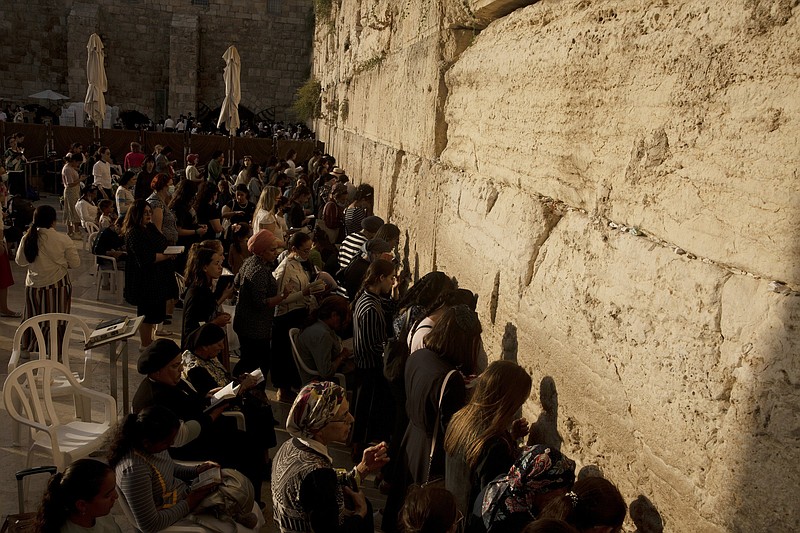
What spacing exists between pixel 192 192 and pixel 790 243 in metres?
7.77

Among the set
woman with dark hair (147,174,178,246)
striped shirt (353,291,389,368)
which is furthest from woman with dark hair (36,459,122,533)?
woman with dark hair (147,174,178,246)

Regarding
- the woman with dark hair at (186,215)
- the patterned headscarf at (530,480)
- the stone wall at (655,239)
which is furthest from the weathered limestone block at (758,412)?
the woman with dark hair at (186,215)

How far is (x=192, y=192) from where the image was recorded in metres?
8.84

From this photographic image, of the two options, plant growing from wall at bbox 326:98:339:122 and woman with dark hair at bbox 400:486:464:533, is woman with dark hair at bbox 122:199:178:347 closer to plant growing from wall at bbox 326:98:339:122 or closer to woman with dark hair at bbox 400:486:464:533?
woman with dark hair at bbox 400:486:464:533

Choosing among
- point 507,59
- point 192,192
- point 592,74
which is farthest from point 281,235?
point 592,74

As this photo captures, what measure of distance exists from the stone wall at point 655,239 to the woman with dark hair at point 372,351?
1.90 ft

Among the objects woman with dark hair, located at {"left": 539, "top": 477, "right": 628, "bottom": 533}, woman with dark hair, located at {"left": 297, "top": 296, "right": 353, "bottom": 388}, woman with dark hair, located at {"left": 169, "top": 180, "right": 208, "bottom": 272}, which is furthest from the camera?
woman with dark hair, located at {"left": 169, "top": 180, "right": 208, "bottom": 272}

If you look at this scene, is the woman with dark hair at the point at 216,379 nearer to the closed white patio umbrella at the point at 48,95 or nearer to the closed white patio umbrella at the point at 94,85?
the closed white patio umbrella at the point at 94,85

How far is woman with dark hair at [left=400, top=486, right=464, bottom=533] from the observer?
8.74ft

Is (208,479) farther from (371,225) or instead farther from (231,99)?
(231,99)

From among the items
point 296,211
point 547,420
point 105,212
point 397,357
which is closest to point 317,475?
point 547,420

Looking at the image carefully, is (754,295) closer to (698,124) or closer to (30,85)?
(698,124)

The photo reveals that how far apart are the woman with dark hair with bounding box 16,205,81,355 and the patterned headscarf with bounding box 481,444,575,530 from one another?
15.7ft

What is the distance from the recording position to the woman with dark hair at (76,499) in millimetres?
2840
